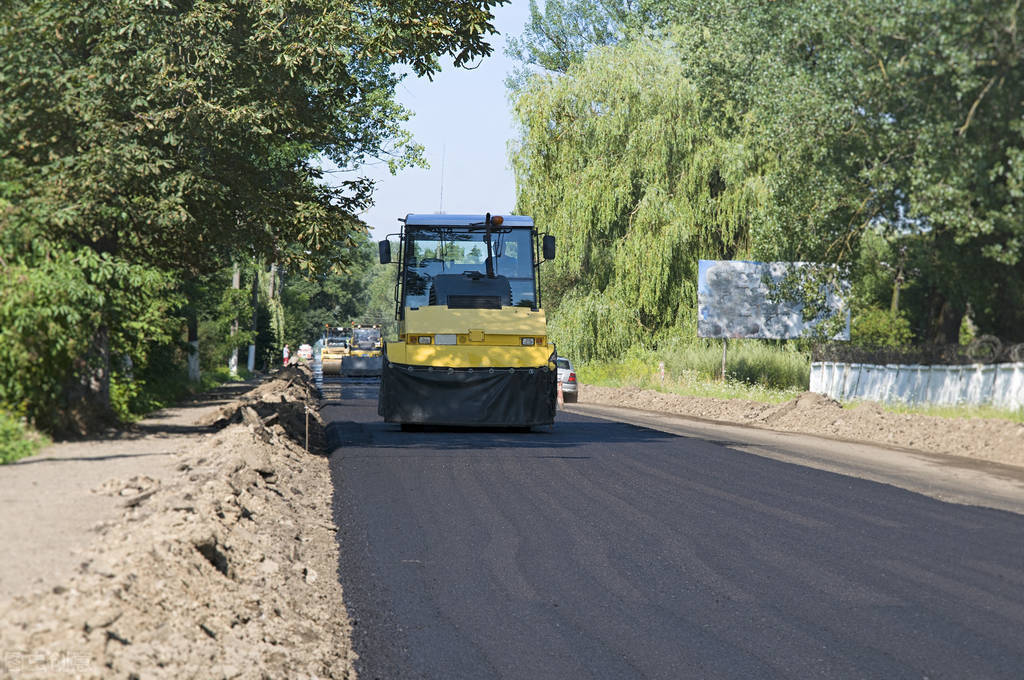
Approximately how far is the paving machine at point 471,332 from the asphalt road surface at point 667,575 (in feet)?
14.1

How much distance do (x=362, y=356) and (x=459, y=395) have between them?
30874 mm

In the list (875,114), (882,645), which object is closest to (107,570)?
(882,645)

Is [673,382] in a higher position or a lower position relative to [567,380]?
lower

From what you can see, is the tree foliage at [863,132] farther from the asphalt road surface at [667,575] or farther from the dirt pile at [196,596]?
the dirt pile at [196,596]

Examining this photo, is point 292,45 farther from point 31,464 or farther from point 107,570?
point 107,570

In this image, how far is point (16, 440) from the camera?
12352 mm

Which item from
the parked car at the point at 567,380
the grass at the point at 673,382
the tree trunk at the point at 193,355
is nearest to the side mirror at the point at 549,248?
the tree trunk at the point at 193,355

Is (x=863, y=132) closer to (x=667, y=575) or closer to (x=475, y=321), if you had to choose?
(x=475, y=321)

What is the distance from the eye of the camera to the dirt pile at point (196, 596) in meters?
5.23

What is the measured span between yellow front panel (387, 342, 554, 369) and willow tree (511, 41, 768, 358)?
64.7ft

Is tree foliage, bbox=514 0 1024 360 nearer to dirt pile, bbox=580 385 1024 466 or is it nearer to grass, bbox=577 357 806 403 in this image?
grass, bbox=577 357 806 403

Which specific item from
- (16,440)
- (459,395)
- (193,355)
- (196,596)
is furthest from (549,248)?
(193,355)

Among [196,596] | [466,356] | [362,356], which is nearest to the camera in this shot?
[196,596]

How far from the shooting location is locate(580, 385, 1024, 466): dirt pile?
19781mm
